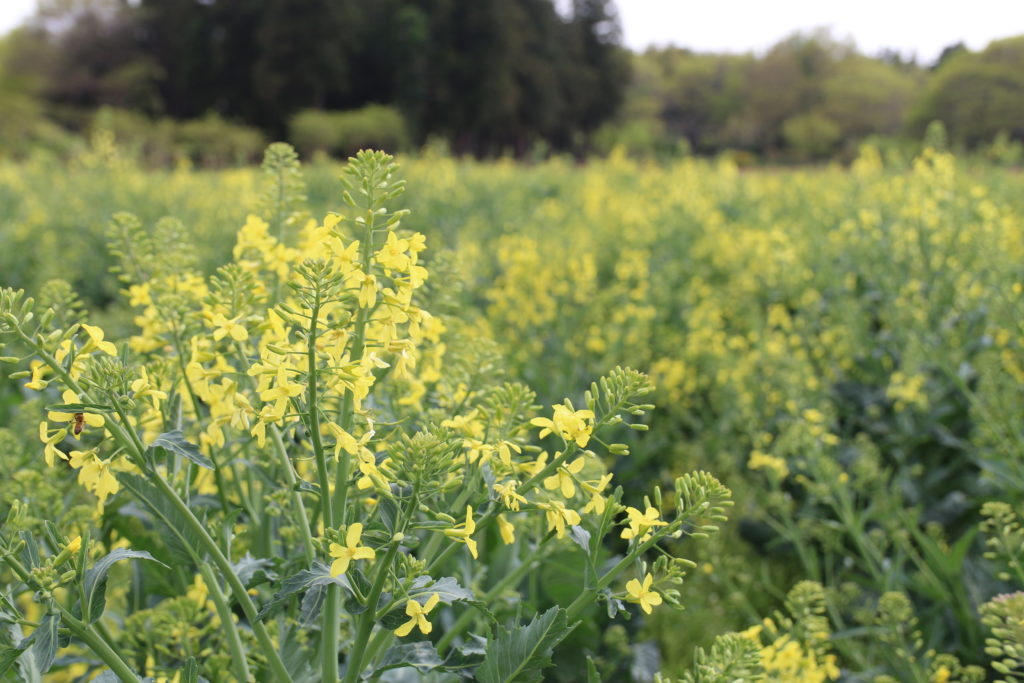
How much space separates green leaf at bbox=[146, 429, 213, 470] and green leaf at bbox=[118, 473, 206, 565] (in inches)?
6.9

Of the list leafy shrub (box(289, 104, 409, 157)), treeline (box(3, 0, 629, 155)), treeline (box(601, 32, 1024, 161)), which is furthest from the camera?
treeline (box(3, 0, 629, 155))

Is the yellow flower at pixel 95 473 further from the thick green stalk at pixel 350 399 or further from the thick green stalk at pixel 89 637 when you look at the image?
the thick green stalk at pixel 350 399

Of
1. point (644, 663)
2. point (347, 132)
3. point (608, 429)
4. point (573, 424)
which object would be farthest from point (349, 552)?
point (347, 132)

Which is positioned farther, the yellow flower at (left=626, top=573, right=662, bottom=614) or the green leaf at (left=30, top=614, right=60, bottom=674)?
the yellow flower at (left=626, top=573, right=662, bottom=614)

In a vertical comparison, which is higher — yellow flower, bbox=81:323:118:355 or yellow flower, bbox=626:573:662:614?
yellow flower, bbox=81:323:118:355

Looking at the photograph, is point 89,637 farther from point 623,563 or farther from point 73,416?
point 623,563

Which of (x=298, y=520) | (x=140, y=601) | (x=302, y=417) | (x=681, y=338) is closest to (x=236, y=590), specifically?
(x=298, y=520)

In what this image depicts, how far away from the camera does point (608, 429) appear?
7.34 feet

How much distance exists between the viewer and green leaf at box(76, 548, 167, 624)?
1076 mm

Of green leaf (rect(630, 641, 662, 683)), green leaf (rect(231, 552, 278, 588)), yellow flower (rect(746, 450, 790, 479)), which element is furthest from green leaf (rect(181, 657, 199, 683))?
yellow flower (rect(746, 450, 790, 479))

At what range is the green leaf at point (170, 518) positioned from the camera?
126 centimetres

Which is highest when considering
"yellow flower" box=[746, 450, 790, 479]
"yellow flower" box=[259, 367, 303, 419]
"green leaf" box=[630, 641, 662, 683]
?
"yellow flower" box=[259, 367, 303, 419]

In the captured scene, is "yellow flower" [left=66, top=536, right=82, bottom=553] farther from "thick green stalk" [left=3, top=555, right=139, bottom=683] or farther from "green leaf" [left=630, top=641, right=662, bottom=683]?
"green leaf" [left=630, top=641, right=662, bottom=683]

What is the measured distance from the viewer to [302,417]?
1.11 m
